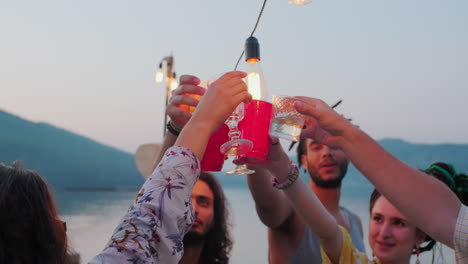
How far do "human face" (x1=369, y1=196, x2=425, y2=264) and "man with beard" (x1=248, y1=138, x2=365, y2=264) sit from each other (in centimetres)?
37

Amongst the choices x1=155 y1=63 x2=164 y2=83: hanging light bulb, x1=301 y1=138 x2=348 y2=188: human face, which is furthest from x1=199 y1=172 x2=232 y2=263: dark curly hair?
x1=155 y1=63 x2=164 y2=83: hanging light bulb

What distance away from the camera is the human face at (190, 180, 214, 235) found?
3070 millimetres

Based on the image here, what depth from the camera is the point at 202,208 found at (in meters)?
3.12

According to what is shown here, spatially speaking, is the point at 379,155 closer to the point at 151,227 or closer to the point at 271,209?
the point at 151,227

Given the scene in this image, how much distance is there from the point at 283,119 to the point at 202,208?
1672 millimetres

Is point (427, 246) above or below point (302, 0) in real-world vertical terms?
below

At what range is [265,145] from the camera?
5.25ft

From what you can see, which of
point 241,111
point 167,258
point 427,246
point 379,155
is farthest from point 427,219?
point 427,246

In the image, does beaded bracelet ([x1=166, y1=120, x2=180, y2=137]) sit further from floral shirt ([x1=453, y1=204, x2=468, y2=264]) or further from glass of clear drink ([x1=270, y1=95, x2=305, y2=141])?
floral shirt ([x1=453, y1=204, x2=468, y2=264])

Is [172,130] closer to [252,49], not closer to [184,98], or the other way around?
[184,98]

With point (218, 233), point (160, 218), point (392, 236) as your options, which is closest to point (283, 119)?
point (160, 218)

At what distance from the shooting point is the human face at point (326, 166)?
352cm

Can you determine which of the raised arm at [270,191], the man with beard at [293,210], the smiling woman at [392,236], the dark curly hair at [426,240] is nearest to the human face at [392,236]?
the smiling woman at [392,236]

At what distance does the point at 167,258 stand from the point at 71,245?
69 cm
